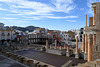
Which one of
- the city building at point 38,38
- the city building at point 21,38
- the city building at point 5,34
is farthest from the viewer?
the city building at point 38,38

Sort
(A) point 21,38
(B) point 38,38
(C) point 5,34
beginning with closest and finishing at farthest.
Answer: (C) point 5,34, (A) point 21,38, (B) point 38,38

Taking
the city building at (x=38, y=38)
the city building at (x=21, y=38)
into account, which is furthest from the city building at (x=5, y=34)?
the city building at (x=38, y=38)

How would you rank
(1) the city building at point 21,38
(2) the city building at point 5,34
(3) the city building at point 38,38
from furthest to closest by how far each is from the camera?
(3) the city building at point 38,38 → (1) the city building at point 21,38 → (2) the city building at point 5,34

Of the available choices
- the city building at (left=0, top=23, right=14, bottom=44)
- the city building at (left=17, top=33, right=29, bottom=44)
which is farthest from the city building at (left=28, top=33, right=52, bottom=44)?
the city building at (left=0, top=23, right=14, bottom=44)

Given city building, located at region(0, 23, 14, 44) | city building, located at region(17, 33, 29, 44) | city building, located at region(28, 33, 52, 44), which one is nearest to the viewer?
city building, located at region(0, 23, 14, 44)

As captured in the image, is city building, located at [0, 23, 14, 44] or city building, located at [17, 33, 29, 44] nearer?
city building, located at [0, 23, 14, 44]

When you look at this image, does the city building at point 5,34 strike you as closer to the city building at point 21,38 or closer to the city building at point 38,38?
the city building at point 21,38

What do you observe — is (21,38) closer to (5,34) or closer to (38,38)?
(5,34)

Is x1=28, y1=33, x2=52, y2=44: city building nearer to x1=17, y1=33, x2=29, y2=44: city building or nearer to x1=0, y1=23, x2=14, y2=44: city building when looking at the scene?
x1=17, y1=33, x2=29, y2=44: city building

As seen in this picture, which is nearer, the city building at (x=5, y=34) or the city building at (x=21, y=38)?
the city building at (x=5, y=34)

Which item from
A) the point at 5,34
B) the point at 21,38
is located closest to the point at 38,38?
the point at 21,38

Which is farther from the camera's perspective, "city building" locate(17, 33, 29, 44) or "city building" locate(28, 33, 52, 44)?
"city building" locate(28, 33, 52, 44)

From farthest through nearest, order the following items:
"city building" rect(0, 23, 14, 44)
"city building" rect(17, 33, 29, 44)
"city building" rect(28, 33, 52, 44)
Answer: "city building" rect(28, 33, 52, 44), "city building" rect(17, 33, 29, 44), "city building" rect(0, 23, 14, 44)

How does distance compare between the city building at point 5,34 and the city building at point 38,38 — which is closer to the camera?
the city building at point 5,34
